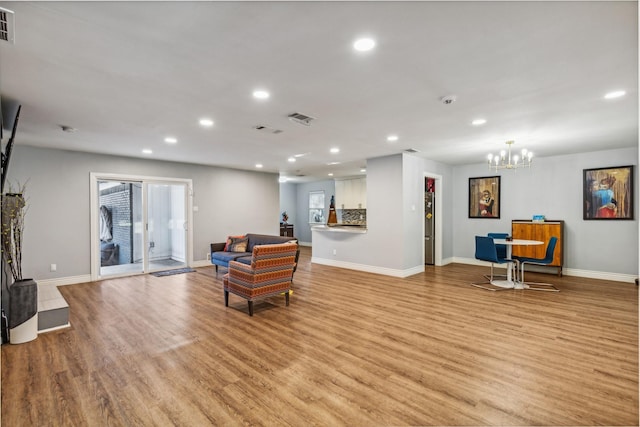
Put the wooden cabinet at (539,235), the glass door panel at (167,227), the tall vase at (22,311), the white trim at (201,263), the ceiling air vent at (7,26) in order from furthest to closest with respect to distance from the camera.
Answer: the white trim at (201,263), the glass door panel at (167,227), the wooden cabinet at (539,235), the tall vase at (22,311), the ceiling air vent at (7,26)

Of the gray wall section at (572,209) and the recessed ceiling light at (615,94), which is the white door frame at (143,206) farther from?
the recessed ceiling light at (615,94)

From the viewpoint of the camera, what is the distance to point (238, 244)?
267 inches

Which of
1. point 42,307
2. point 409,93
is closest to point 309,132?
point 409,93

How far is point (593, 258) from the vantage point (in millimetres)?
6117

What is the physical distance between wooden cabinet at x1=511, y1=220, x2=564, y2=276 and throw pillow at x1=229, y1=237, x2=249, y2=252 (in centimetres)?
590

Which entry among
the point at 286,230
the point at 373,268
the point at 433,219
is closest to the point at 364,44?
the point at 373,268

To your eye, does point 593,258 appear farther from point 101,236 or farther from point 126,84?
point 101,236

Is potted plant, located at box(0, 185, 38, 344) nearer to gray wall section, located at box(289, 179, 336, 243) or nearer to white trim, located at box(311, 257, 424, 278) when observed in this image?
white trim, located at box(311, 257, 424, 278)

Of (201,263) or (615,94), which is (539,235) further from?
(201,263)

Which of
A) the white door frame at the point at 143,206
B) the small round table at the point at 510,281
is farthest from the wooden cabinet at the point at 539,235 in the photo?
the white door frame at the point at 143,206

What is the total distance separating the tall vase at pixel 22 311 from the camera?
124 inches

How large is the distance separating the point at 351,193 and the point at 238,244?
4793 mm

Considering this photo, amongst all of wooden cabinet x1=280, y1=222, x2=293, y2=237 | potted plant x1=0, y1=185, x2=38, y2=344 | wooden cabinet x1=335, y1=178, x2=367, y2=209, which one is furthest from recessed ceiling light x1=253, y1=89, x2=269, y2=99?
wooden cabinet x1=280, y1=222, x2=293, y2=237

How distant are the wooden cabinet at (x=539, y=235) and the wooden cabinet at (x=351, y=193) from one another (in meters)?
4.42
